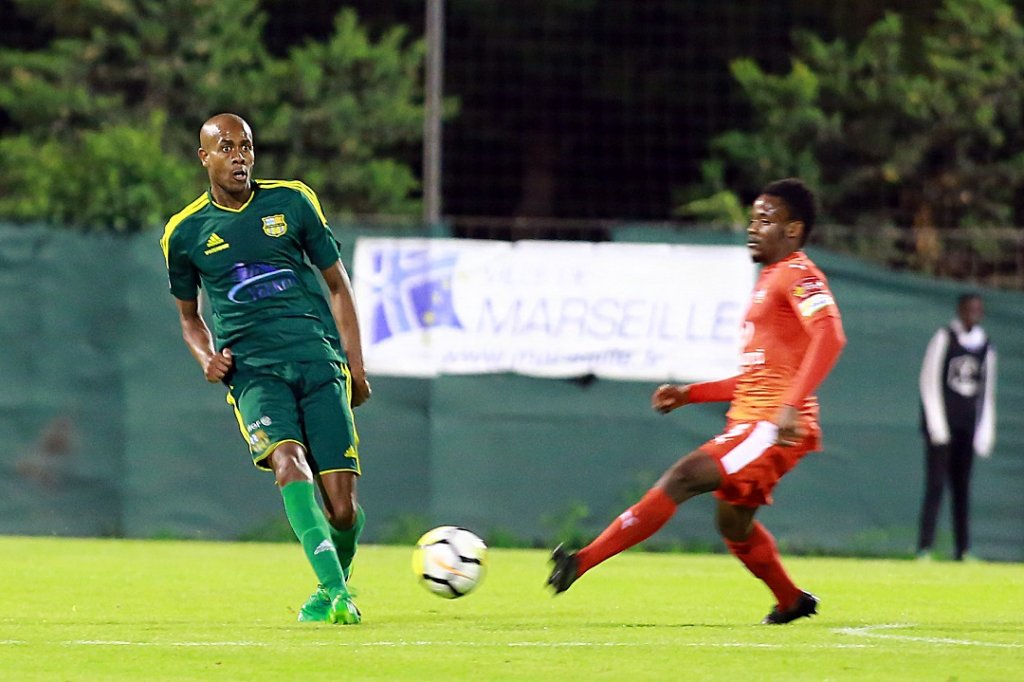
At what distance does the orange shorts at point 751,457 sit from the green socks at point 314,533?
1629 mm

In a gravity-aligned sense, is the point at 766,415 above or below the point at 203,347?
below

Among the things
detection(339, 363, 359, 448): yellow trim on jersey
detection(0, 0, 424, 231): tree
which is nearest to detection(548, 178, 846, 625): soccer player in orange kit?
detection(339, 363, 359, 448): yellow trim on jersey

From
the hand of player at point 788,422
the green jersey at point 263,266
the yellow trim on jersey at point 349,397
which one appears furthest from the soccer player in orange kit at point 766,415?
the green jersey at point 263,266

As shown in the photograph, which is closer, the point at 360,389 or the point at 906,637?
the point at 906,637

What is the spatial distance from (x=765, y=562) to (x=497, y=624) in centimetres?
120

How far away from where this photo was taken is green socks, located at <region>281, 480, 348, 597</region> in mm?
8328

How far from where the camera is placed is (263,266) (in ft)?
29.0

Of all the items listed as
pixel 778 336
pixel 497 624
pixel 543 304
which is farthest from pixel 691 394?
pixel 543 304

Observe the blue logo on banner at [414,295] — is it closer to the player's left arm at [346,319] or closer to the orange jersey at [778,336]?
the player's left arm at [346,319]

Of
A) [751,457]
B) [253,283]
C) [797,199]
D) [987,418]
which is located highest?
[797,199]

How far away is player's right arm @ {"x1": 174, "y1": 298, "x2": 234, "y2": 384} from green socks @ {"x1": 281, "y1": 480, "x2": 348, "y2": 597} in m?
0.59

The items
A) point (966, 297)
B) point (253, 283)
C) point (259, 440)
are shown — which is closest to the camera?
point (259, 440)

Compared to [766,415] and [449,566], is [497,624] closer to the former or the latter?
[449,566]

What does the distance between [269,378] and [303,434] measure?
280mm
